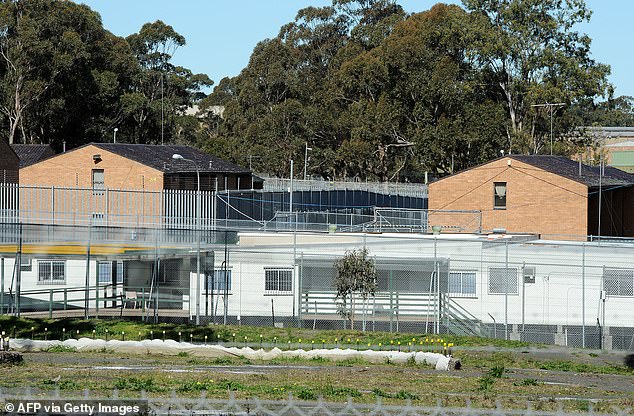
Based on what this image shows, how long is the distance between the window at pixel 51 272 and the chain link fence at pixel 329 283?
0.45 ft

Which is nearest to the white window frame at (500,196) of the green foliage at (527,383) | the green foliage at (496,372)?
the green foliage at (496,372)

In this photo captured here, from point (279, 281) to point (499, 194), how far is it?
23013mm

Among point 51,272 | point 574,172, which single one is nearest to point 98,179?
point 51,272

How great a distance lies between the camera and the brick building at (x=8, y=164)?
62438mm

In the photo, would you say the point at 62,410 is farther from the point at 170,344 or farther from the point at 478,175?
the point at 478,175

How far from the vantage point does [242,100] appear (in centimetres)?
10969

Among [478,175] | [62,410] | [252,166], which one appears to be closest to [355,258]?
[62,410]

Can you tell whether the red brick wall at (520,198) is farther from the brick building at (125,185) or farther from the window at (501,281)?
the window at (501,281)

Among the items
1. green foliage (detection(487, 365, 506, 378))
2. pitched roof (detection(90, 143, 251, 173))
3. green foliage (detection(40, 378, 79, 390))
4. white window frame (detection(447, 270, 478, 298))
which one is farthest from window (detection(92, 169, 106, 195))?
green foliage (detection(40, 378, 79, 390))

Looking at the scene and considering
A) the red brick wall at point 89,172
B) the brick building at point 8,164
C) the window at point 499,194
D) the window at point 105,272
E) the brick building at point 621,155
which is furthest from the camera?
the brick building at point 621,155

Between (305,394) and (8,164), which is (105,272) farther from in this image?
(8,164)

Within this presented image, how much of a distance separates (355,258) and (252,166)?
229ft

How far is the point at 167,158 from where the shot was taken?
62.3 meters

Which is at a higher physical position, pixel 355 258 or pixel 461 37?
pixel 461 37
